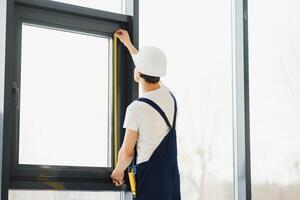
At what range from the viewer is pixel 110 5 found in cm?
337

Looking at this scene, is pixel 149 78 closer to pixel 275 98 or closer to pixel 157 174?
pixel 157 174

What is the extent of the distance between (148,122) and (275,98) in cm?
129

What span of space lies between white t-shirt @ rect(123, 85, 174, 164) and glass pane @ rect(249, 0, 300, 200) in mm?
1107

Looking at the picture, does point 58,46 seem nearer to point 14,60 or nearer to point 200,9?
point 14,60

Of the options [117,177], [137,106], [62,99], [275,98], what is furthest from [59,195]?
[275,98]

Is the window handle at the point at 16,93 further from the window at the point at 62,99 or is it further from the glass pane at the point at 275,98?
the glass pane at the point at 275,98

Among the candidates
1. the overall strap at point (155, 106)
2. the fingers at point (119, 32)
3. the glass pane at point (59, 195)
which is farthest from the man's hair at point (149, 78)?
the glass pane at point (59, 195)

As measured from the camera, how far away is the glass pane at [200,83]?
3.61 metres

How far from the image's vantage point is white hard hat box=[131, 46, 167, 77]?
2.99 meters

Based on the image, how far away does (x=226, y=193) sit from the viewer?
12.6ft

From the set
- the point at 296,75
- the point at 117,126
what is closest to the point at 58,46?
the point at 117,126

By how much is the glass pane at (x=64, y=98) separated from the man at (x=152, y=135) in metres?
0.26

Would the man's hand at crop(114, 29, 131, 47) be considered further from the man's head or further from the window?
the man's head

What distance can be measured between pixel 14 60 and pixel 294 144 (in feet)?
6.17
